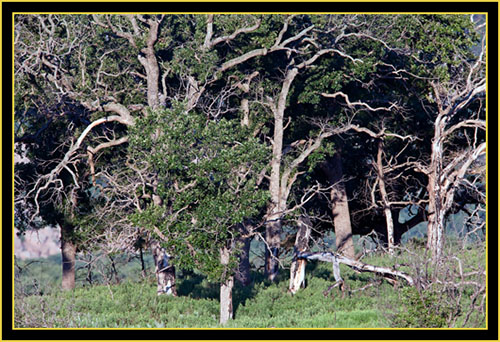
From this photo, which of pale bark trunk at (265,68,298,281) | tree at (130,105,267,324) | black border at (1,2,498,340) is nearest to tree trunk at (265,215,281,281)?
pale bark trunk at (265,68,298,281)

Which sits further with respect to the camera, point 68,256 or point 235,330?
point 68,256

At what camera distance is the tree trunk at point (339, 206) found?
34.9 metres

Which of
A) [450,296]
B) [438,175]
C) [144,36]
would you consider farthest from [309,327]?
[144,36]

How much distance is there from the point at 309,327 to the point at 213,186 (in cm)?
532

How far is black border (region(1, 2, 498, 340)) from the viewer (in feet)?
→ 61.5

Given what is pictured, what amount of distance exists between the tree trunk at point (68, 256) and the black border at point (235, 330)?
876 cm

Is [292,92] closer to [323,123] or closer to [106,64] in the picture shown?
[323,123]

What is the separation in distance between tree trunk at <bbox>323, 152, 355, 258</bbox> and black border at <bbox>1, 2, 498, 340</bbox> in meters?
10.3

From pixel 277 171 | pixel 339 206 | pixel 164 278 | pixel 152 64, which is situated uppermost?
pixel 152 64

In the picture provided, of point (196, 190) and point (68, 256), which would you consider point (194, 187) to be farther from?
point (68, 256)

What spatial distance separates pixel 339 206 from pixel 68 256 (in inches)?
486

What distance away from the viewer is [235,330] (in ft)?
67.1

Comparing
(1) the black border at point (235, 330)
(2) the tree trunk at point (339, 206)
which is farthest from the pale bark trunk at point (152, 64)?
(2) the tree trunk at point (339, 206)

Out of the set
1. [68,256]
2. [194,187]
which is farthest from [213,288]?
[194,187]
